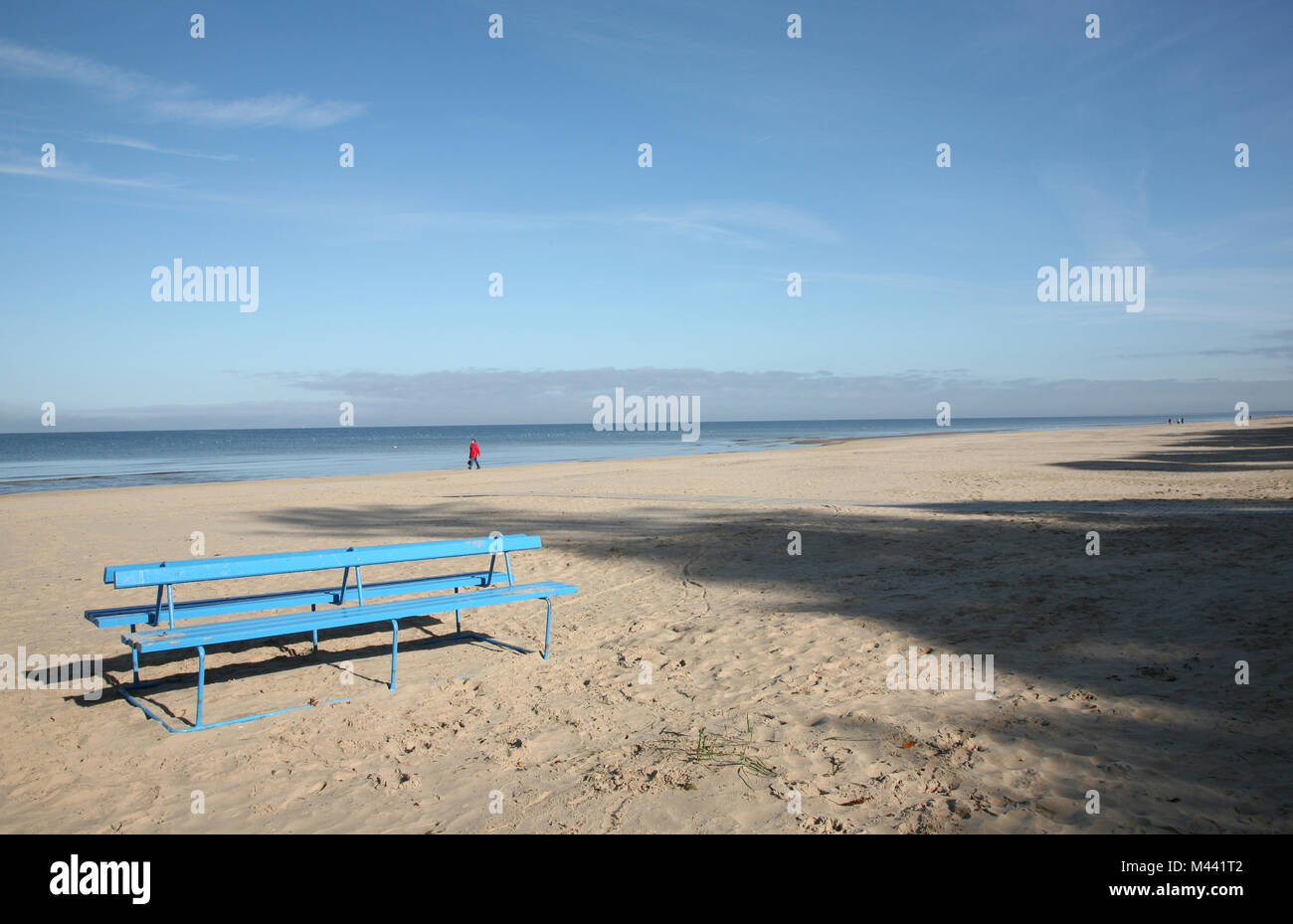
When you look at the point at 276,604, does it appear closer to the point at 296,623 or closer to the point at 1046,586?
the point at 296,623

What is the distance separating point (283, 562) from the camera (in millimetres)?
6066

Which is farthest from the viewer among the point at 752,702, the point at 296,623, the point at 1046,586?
the point at 1046,586

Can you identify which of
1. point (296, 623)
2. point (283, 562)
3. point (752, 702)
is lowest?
point (752, 702)

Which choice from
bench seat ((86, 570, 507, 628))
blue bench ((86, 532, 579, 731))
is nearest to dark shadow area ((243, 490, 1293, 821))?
blue bench ((86, 532, 579, 731))

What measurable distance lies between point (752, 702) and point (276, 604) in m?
3.53

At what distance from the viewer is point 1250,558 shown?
25.5 ft

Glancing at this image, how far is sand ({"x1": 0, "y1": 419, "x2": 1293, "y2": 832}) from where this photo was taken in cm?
380

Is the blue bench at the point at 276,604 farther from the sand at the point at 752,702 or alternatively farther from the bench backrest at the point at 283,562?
the sand at the point at 752,702

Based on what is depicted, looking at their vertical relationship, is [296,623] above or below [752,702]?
above

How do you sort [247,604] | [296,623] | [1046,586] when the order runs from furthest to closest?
[1046,586], [247,604], [296,623]

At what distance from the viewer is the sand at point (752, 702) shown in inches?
150

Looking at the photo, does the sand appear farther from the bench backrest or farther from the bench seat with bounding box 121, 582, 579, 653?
the bench backrest

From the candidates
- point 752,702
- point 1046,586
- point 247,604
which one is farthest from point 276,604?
point 1046,586
